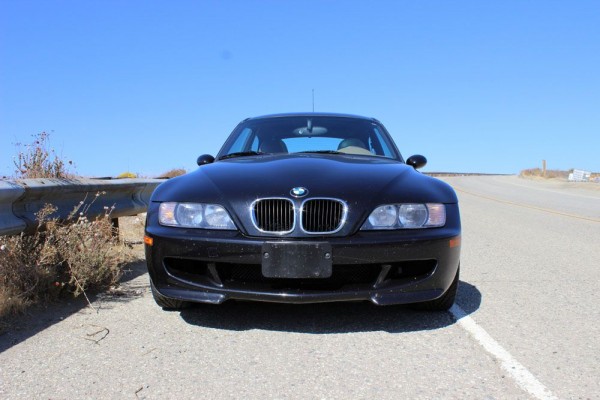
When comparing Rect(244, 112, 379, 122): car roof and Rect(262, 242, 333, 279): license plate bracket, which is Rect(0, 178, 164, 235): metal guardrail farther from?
Rect(262, 242, 333, 279): license plate bracket

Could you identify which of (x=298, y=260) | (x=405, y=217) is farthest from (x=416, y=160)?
(x=298, y=260)

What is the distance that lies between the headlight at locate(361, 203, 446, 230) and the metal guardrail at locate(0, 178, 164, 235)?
256 centimetres

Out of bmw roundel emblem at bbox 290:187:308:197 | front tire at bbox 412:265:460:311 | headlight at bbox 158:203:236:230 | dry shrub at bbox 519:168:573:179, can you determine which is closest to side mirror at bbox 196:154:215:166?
headlight at bbox 158:203:236:230

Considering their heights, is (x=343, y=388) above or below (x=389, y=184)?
below

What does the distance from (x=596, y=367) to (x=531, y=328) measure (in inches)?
26.8

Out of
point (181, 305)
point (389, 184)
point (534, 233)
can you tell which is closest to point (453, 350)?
point (389, 184)

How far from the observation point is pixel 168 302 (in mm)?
3789

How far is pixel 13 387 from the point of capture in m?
2.63

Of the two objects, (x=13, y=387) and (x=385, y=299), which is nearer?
(x=13, y=387)

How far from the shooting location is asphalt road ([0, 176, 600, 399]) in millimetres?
2625

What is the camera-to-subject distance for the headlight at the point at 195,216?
11.2 ft

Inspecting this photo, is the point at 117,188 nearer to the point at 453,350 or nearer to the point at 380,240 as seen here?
the point at 380,240

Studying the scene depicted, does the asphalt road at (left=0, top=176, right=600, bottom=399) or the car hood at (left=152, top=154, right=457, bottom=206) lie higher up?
the car hood at (left=152, top=154, right=457, bottom=206)

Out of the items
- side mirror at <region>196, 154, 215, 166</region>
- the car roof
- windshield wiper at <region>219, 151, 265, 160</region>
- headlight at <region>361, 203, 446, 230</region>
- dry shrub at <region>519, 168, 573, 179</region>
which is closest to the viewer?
headlight at <region>361, 203, 446, 230</region>
